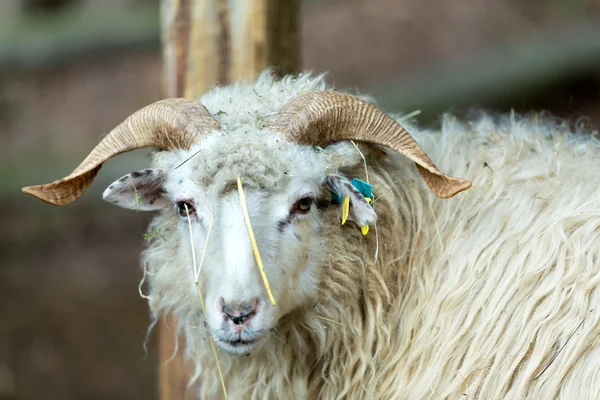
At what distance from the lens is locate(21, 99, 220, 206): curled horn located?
338 cm

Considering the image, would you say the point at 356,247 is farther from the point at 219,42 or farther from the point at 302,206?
the point at 219,42

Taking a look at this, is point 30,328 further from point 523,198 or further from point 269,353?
point 523,198

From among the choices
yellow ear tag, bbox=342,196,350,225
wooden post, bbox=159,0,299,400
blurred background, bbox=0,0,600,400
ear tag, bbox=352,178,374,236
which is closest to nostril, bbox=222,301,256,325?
yellow ear tag, bbox=342,196,350,225

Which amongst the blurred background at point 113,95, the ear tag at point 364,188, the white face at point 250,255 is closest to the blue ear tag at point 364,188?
the ear tag at point 364,188

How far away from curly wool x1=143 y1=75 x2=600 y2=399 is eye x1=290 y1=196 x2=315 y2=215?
0.16 m

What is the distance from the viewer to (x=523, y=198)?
11.6 feet

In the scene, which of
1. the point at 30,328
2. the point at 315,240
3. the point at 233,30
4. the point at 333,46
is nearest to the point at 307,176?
the point at 315,240

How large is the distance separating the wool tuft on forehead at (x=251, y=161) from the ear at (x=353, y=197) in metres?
0.07

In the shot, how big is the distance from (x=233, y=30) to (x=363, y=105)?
1257 mm

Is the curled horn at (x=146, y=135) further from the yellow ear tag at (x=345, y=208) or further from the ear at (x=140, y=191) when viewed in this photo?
the yellow ear tag at (x=345, y=208)

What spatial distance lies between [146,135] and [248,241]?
2.46ft

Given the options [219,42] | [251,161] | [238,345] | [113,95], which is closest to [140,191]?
[251,161]

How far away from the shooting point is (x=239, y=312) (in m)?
3.06

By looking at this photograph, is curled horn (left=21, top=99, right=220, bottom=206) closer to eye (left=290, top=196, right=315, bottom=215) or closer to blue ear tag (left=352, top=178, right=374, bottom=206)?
eye (left=290, top=196, right=315, bottom=215)
